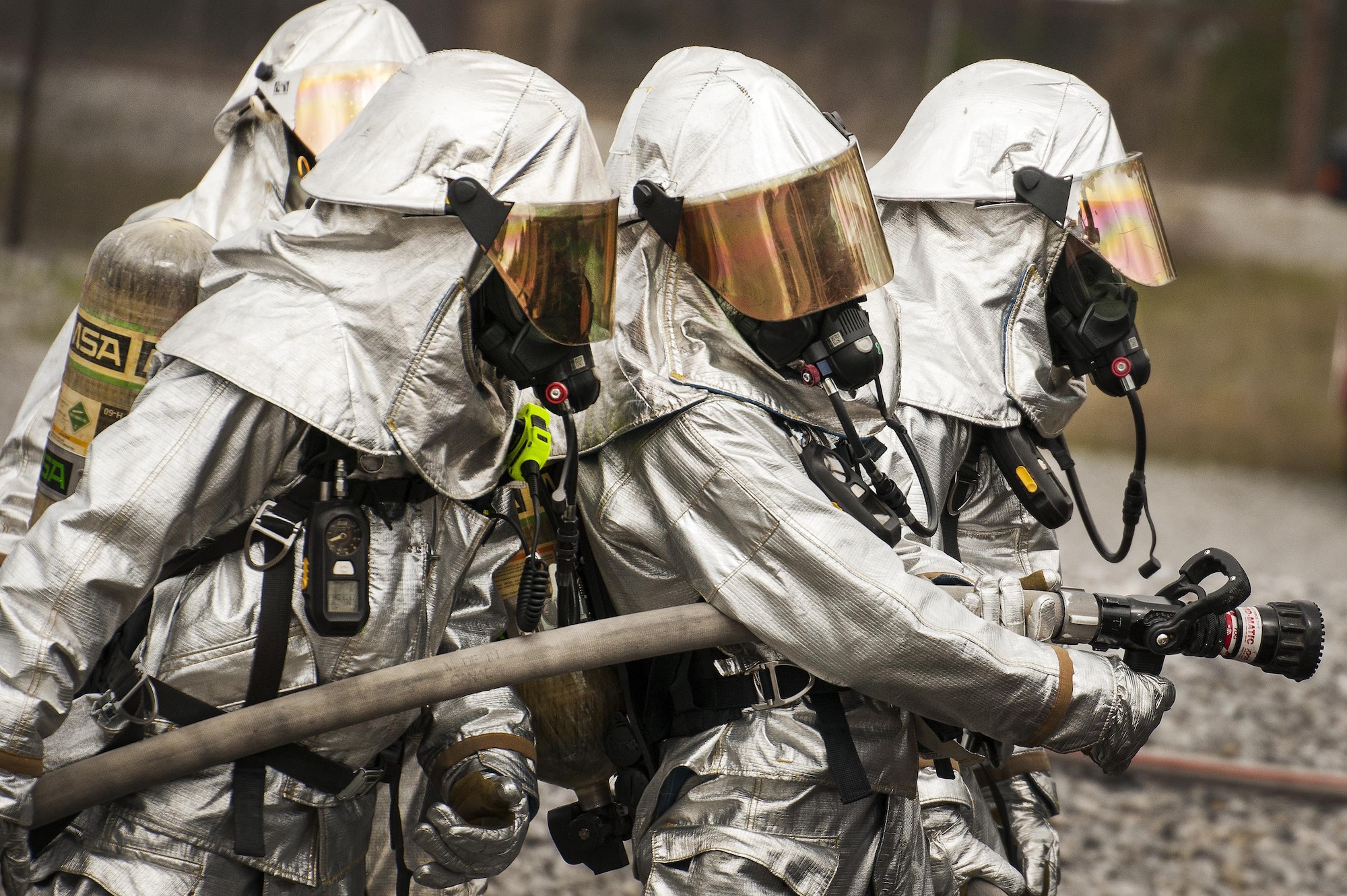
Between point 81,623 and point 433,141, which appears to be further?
point 433,141

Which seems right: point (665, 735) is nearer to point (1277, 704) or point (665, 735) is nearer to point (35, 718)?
point (35, 718)

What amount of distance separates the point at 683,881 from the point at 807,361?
A: 94 cm

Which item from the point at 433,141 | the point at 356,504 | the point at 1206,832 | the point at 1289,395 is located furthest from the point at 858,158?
the point at 1289,395

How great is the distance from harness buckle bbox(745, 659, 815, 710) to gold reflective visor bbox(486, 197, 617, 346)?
2.14ft

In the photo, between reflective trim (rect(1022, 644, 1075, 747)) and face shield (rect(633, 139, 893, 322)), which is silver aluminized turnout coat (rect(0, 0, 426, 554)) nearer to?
face shield (rect(633, 139, 893, 322))

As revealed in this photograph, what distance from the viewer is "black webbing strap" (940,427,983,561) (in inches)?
123

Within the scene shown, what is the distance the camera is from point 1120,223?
3.21m

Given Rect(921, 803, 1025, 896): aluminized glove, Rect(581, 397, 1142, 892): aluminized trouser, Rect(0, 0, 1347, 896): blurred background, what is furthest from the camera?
Rect(0, 0, 1347, 896): blurred background

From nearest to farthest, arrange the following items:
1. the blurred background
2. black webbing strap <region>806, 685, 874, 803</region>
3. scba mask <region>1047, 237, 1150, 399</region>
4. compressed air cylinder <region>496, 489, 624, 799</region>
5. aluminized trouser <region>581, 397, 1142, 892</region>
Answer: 1. aluminized trouser <region>581, 397, 1142, 892</region>
2. black webbing strap <region>806, 685, 874, 803</region>
3. compressed air cylinder <region>496, 489, 624, 799</region>
4. scba mask <region>1047, 237, 1150, 399</region>
5. the blurred background

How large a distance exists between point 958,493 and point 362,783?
1.44 meters

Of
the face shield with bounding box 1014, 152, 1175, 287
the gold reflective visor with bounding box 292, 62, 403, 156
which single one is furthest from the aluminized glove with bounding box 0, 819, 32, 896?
the face shield with bounding box 1014, 152, 1175, 287

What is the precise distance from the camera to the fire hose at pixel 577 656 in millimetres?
2273

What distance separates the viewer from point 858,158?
8.49 feet

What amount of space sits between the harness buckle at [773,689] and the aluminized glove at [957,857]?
647mm
